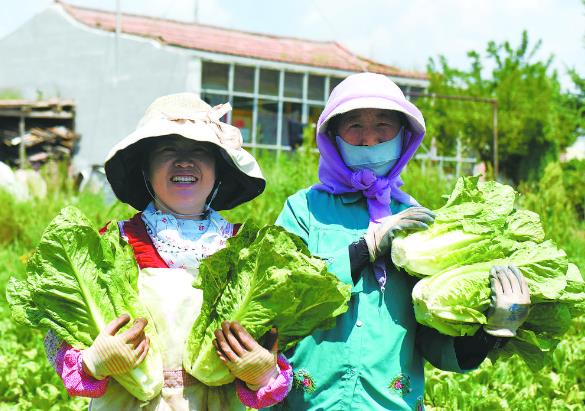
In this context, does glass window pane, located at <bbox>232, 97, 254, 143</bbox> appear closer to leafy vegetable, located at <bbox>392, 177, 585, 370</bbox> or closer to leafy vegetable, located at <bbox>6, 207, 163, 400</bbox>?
leafy vegetable, located at <bbox>392, 177, 585, 370</bbox>

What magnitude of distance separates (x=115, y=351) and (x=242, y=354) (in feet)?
1.37

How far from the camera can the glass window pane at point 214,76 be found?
60.1 feet

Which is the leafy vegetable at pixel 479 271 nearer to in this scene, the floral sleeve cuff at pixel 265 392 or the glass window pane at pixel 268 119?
the floral sleeve cuff at pixel 265 392

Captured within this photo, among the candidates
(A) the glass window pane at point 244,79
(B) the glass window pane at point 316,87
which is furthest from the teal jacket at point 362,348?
(B) the glass window pane at point 316,87

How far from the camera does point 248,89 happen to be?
19.1m

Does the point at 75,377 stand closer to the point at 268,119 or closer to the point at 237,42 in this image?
the point at 268,119

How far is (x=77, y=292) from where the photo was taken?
2.60 meters

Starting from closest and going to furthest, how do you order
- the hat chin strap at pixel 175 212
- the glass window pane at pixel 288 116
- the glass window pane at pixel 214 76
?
the hat chin strap at pixel 175 212, the glass window pane at pixel 214 76, the glass window pane at pixel 288 116

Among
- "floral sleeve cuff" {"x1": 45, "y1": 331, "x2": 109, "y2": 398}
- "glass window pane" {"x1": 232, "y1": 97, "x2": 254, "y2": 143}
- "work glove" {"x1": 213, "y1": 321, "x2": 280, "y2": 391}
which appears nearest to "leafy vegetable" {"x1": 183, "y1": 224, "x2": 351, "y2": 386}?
"work glove" {"x1": 213, "y1": 321, "x2": 280, "y2": 391}

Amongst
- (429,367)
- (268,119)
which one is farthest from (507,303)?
(268,119)

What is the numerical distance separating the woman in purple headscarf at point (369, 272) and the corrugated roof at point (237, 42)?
600 inches

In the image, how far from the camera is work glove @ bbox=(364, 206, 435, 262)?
274 centimetres

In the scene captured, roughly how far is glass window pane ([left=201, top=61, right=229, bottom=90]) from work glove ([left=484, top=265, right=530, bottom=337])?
16210mm

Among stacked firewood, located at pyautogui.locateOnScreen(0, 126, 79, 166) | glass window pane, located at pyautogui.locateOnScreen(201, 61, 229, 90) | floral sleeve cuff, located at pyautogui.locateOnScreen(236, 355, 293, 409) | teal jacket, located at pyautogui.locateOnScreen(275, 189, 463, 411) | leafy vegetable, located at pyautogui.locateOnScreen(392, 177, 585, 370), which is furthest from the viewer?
stacked firewood, located at pyautogui.locateOnScreen(0, 126, 79, 166)
